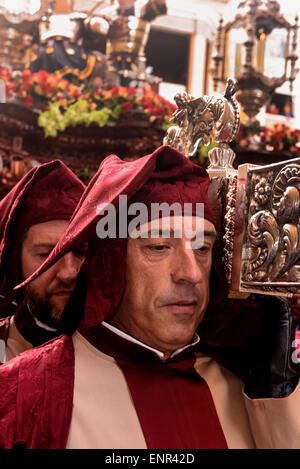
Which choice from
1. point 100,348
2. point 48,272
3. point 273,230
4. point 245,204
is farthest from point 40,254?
point 273,230

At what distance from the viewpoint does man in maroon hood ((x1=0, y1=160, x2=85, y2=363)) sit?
2.78 meters

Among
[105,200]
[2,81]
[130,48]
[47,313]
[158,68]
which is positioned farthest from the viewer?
[158,68]

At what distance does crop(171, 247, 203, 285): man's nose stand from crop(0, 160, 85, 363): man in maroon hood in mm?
981

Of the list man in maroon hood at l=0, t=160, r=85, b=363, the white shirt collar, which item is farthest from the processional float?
man in maroon hood at l=0, t=160, r=85, b=363

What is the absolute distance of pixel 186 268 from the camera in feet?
6.01

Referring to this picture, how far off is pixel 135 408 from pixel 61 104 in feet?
10.7

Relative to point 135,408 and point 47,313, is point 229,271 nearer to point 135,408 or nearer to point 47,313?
point 135,408

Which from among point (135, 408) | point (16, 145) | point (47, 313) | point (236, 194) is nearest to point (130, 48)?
point (16, 145)

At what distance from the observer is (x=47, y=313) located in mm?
2793

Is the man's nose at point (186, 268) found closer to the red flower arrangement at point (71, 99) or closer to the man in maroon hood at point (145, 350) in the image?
the man in maroon hood at point (145, 350)

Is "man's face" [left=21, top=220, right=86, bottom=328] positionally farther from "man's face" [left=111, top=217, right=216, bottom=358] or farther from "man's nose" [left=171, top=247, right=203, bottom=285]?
"man's nose" [left=171, top=247, right=203, bottom=285]

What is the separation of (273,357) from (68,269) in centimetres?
117

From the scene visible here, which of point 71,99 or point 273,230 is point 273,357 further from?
point 71,99

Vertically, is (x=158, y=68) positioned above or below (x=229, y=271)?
above
